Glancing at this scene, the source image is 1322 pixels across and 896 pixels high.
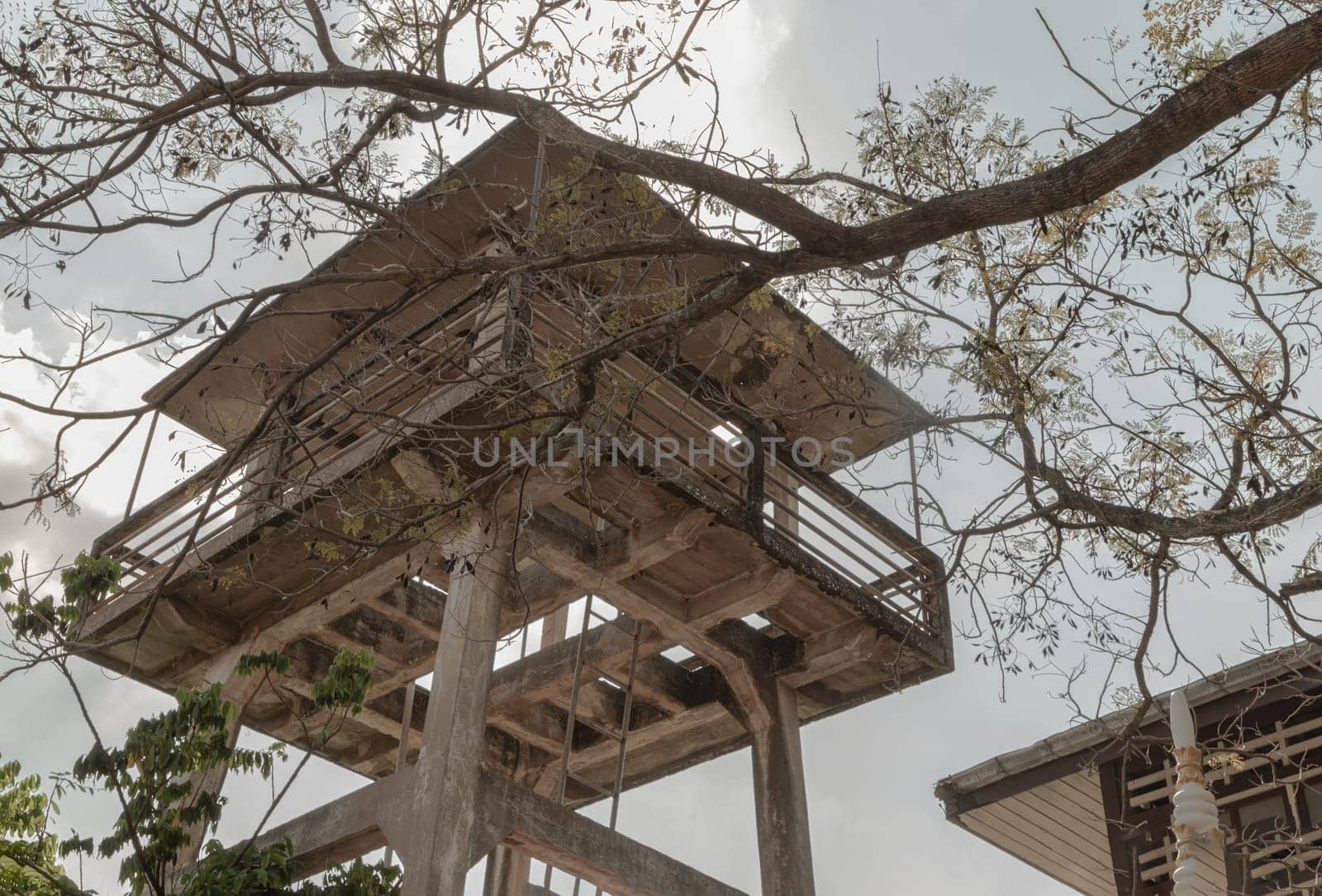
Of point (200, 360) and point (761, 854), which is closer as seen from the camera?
point (200, 360)

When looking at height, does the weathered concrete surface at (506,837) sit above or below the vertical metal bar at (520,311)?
below

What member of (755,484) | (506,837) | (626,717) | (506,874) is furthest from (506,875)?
(755,484)

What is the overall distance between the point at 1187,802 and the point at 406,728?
9103 millimetres

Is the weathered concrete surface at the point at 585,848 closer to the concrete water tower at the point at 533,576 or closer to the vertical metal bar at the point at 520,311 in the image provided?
the concrete water tower at the point at 533,576

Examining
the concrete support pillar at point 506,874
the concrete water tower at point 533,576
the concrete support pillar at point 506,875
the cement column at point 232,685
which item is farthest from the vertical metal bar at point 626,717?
the cement column at point 232,685

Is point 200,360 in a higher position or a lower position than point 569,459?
lower

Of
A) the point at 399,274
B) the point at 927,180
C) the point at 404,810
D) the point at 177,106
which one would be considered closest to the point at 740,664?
the point at 404,810

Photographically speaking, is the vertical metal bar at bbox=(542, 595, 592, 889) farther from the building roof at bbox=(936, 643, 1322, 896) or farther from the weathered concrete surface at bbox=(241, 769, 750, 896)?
the building roof at bbox=(936, 643, 1322, 896)

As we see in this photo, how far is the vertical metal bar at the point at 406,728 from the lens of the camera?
42.8ft

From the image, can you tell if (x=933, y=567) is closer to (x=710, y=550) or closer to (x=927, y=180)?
(x=710, y=550)

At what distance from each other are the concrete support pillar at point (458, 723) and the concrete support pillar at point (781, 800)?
3111 millimetres

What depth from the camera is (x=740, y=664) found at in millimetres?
12883

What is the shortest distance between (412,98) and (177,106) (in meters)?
1.17

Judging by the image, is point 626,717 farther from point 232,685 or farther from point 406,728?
point 232,685
